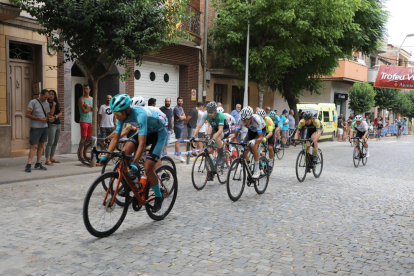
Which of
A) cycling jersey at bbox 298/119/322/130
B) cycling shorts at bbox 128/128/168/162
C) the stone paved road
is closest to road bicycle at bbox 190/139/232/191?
the stone paved road

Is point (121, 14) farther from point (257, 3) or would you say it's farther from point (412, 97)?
point (412, 97)

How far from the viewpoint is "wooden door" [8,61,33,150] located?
1295 cm

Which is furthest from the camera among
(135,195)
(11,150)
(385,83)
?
(385,83)

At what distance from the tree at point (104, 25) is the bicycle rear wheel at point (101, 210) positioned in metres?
6.04

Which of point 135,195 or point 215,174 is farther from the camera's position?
point 215,174

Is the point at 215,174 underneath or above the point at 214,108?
underneath

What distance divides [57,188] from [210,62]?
15.4 metres

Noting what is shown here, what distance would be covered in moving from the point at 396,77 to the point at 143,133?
1054 inches

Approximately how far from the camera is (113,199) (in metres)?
5.24

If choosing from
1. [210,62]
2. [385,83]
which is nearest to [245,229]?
[210,62]

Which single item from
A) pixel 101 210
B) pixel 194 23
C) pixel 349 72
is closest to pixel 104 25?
pixel 101 210

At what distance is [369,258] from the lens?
15.9 ft

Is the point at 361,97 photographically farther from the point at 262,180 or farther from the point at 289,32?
the point at 262,180

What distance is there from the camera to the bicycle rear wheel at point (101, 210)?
4977 millimetres
